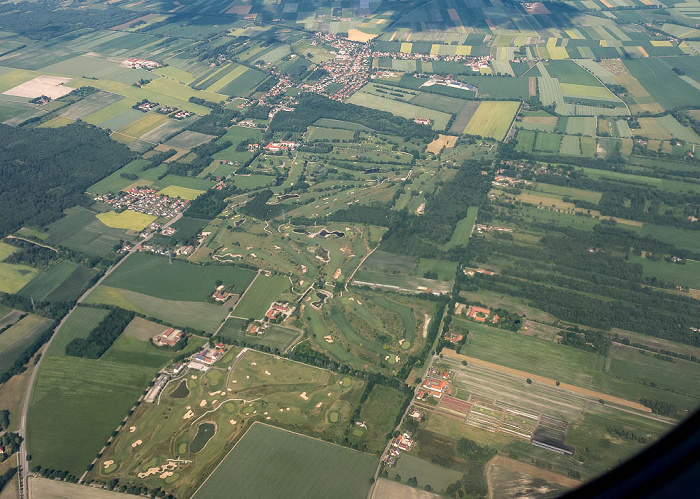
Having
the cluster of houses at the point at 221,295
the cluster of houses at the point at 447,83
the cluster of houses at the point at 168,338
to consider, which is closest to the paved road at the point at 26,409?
the cluster of houses at the point at 168,338

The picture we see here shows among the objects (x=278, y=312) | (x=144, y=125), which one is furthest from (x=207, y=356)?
(x=144, y=125)

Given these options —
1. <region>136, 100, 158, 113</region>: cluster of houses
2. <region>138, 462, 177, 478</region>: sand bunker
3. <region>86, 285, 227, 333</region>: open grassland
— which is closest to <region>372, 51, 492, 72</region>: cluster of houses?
<region>136, 100, 158, 113</region>: cluster of houses

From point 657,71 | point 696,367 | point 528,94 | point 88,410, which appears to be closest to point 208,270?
point 88,410

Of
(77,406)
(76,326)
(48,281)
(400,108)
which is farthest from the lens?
(400,108)

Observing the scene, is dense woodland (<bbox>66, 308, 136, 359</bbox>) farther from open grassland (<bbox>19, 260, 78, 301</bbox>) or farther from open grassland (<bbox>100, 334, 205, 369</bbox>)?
open grassland (<bbox>19, 260, 78, 301</bbox>)

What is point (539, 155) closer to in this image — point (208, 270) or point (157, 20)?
point (208, 270)

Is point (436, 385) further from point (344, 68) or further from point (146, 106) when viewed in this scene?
point (344, 68)

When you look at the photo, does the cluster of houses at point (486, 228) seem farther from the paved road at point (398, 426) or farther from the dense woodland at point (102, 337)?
the dense woodland at point (102, 337)
